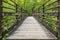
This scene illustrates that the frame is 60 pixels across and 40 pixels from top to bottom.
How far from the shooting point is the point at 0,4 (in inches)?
159

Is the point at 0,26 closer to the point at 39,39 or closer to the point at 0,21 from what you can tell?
the point at 0,21

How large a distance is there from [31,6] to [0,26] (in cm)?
2783

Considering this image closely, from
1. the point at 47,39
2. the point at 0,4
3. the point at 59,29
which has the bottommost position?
the point at 47,39

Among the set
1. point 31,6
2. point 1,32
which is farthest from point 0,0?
point 31,6

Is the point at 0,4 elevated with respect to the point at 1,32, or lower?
elevated

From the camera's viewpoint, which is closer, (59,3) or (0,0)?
(0,0)

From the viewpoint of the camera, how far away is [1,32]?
402cm

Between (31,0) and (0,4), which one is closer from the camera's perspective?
(0,4)

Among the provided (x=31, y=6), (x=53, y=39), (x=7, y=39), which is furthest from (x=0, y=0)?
(x=31, y=6)

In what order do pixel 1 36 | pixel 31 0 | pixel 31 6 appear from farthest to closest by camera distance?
pixel 31 6, pixel 31 0, pixel 1 36

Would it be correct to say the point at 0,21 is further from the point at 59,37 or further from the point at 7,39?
the point at 59,37

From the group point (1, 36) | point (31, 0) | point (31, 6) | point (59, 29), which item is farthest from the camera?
point (31, 6)

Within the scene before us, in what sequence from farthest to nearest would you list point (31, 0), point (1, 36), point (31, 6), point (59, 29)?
1. point (31, 6)
2. point (31, 0)
3. point (59, 29)
4. point (1, 36)

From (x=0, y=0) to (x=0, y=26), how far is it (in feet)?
2.13
